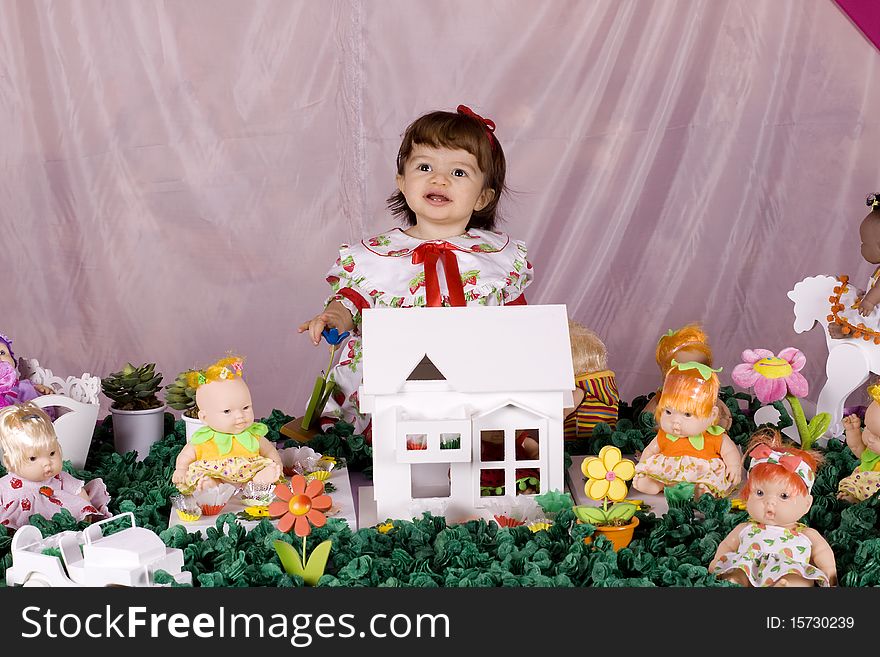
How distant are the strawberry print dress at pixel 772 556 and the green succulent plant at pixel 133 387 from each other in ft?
4.41

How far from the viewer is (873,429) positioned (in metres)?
2.14

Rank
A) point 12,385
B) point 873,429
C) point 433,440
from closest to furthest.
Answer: point 433,440
point 873,429
point 12,385

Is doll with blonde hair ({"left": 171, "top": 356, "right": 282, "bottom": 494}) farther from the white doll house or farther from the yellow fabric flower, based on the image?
the yellow fabric flower

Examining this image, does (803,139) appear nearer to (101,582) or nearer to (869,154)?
(869,154)

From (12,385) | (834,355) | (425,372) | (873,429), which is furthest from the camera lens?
(834,355)

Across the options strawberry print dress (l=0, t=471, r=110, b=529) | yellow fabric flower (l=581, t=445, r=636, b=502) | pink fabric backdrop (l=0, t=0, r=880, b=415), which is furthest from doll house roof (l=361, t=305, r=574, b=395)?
pink fabric backdrop (l=0, t=0, r=880, b=415)

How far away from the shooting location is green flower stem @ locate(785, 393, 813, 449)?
96.7 inches

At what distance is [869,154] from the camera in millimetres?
3406

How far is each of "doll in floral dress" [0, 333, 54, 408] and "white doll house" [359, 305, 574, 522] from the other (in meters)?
0.82

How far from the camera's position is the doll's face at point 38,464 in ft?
6.72

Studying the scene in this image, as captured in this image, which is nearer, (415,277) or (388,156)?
(415,277)

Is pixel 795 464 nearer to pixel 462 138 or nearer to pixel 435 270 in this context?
pixel 435 270

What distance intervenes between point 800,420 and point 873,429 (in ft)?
1.08

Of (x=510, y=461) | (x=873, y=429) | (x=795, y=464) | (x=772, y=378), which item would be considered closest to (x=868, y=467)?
(x=873, y=429)
